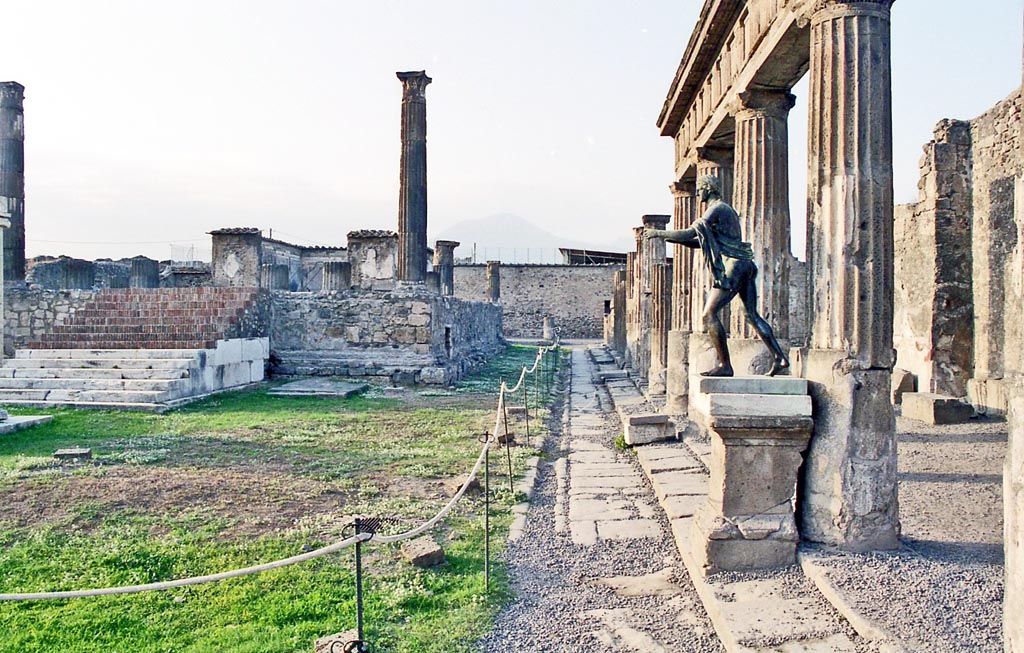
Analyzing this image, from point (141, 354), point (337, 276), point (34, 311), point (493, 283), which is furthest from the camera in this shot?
point (493, 283)

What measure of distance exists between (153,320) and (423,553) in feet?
36.5

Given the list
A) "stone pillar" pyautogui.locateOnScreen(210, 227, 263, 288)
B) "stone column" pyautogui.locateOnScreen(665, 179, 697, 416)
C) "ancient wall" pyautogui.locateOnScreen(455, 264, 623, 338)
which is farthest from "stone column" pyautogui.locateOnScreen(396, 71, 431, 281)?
"ancient wall" pyautogui.locateOnScreen(455, 264, 623, 338)

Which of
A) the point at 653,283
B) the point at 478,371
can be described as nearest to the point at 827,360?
the point at 653,283

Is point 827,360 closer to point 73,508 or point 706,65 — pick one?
point 73,508

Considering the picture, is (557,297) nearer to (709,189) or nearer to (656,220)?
(656,220)

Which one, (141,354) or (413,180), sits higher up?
(413,180)

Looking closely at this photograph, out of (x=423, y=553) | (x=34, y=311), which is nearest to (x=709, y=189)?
(x=423, y=553)

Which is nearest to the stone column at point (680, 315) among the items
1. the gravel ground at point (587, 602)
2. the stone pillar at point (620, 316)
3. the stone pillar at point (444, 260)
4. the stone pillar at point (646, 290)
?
the stone pillar at point (646, 290)

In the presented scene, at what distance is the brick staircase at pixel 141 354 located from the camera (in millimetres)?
11430

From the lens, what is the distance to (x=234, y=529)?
5.30 meters

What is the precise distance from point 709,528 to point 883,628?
1203 millimetres

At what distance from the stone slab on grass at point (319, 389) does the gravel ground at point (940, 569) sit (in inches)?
362

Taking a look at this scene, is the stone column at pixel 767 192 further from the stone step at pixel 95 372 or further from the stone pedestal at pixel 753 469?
the stone step at pixel 95 372

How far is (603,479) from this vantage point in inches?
290
